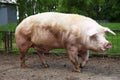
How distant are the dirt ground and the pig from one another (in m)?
0.38

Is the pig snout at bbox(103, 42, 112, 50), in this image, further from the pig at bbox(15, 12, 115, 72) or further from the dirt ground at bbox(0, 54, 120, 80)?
the dirt ground at bbox(0, 54, 120, 80)

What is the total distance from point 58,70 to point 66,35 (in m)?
1.12

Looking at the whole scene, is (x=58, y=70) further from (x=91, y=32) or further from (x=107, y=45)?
(x=107, y=45)

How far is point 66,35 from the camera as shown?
9062 millimetres

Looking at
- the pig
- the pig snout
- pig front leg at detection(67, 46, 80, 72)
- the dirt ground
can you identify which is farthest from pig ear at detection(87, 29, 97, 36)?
the dirt ground

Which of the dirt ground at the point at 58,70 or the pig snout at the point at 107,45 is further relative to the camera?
the dirt ground at the point at 58,70

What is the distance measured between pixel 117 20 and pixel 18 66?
45.6 metres

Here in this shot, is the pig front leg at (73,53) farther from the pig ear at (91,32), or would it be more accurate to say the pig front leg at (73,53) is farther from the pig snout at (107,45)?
the pig snout at (107,45)

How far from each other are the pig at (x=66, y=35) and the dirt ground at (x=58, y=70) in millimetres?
379

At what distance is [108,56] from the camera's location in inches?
469

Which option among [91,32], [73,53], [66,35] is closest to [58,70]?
[73,53]


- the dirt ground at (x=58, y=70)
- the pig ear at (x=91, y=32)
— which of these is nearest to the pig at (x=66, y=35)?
the pig ear at (x=91, y=32)

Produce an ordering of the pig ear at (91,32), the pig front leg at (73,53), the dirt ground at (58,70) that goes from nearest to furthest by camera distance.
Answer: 1. the pig ear at (91,32)
2. the dirt ground at (58,70)
3. the pig front leg at (73,53)

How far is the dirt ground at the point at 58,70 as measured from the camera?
8.77 metres
